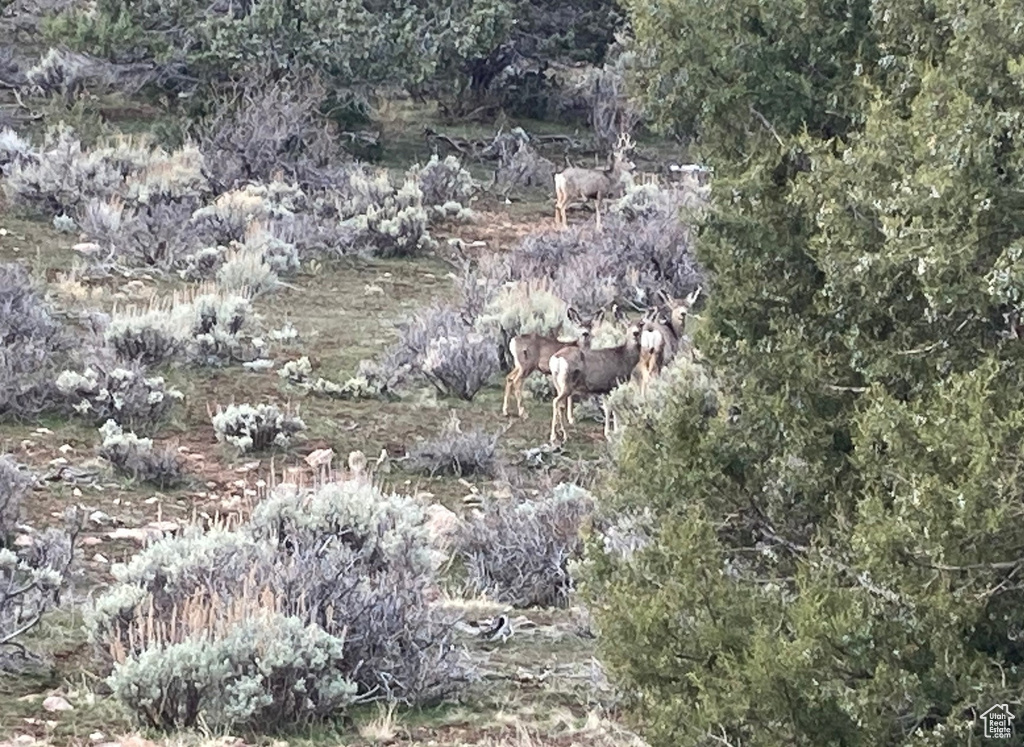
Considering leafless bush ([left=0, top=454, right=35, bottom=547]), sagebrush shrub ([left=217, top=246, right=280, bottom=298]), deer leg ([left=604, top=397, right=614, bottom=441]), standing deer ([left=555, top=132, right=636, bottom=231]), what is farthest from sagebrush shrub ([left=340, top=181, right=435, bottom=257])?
leafless bush ([left=0, top=454, right=35, bottom=547])

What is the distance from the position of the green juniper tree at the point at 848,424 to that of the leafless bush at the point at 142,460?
4.32 m

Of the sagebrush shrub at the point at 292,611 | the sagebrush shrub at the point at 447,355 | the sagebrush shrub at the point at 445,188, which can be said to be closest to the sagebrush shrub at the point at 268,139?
the sagebrush shrub at the point at 445,188

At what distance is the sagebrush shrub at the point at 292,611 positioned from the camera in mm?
5715

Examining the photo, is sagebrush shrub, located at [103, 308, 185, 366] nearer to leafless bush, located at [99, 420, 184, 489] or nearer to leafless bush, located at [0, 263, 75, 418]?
leafless bush, located at [0, 263, 75, 418]

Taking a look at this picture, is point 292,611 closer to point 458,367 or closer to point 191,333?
point 458,367

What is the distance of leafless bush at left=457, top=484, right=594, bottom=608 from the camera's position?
7848 mm

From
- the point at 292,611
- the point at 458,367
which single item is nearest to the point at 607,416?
the point at 458,367

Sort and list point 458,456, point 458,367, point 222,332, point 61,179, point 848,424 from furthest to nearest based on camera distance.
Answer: point 61,179
point 222,332
point 458,367
point 458,456
point 848,424

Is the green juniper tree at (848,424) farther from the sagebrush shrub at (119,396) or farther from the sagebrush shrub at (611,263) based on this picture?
the sagebrush shrub at (611,263)

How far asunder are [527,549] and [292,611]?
6.69 ft

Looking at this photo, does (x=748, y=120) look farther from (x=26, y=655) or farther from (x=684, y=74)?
(x=26, y=655)

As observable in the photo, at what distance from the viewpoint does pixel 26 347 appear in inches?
449

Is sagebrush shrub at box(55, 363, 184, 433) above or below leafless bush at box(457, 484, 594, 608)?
below

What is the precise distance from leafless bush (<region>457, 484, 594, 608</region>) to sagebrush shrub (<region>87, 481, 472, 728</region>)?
0.65m
